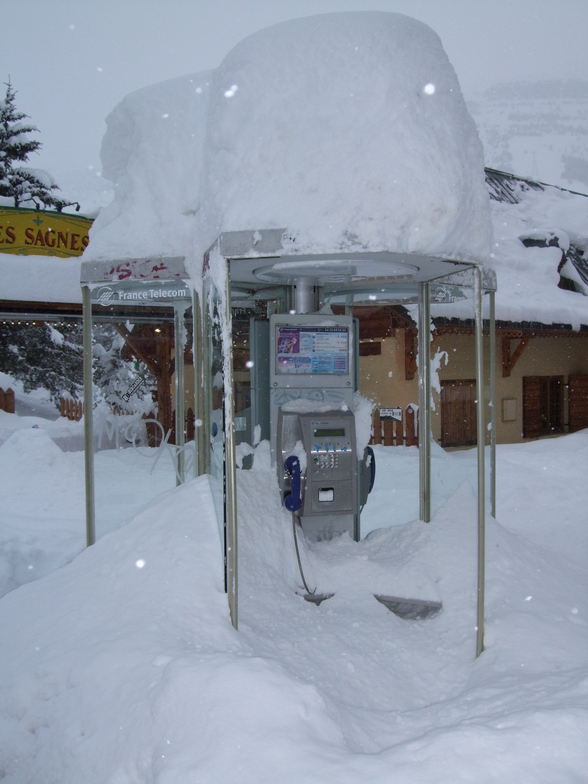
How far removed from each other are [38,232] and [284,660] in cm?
779

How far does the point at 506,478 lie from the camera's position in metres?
8.13

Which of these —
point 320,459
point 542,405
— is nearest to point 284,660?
point 320,459

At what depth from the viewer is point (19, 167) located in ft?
62.1

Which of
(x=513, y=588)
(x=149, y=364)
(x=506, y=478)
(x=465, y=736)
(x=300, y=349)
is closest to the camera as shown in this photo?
(x=465, y=736)

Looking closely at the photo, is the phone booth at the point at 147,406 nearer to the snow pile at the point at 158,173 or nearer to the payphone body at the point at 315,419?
the snow pile at the point at 158,173

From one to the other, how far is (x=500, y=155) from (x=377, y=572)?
168 feet

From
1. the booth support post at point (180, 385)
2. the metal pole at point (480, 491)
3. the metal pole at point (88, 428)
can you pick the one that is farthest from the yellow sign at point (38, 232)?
the metal pole at point (480, 491)

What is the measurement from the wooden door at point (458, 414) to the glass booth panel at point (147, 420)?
4.29 m

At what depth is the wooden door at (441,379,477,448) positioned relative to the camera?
1098 cm

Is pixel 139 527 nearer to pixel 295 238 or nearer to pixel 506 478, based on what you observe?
pixel 295 238

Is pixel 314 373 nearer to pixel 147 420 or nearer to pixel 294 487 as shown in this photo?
pixel 294 487

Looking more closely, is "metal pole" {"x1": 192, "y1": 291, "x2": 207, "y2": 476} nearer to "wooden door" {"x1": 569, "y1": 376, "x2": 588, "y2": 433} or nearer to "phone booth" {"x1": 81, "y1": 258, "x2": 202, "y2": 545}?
"phone booth" {"x1": 81, "y1": 258, "x2": 202, "y2": 545}

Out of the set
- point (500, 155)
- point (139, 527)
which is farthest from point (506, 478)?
point (500, 155)

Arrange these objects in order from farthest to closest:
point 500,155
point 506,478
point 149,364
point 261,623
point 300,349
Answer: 1. point 500,155
2. point 149,364
3. point 506,478
4. point 300,349
5. point 261,623
